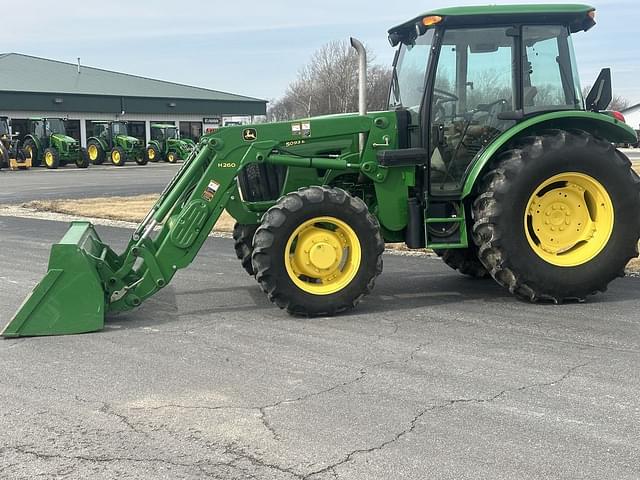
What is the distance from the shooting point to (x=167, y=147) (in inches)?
1740

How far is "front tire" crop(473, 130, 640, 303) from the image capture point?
21.2ft

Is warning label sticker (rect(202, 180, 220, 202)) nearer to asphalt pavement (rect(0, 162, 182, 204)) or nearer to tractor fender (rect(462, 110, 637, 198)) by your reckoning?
tractor fender (rect(462, 110, 637, 198))

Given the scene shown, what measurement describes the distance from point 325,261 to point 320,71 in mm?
61898

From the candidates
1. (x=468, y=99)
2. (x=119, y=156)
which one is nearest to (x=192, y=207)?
(x=468, y=99)

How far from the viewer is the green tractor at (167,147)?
143 feet

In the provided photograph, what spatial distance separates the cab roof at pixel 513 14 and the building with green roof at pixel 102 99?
143 feet

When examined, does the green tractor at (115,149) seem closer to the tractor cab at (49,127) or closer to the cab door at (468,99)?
the tractor cab at (49,127)

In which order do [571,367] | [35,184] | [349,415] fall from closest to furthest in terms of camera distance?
[349,415] < [571,367] < [35,184]

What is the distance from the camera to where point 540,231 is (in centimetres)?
677

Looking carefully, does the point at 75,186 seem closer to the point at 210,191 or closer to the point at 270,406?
the point at 210,191

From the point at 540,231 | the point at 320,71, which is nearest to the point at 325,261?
the point at 540,231

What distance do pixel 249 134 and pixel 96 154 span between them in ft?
123

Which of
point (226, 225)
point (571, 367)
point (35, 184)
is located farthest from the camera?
point (35, 184)

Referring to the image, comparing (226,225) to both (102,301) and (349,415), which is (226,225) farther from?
(349,415)
